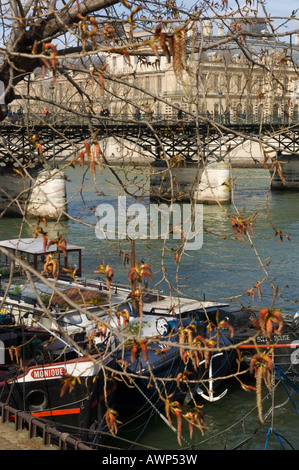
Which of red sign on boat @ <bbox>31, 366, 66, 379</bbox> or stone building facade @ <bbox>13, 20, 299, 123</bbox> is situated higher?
stone building facade @ <bbox>13, 20, 299, 123</bbox>

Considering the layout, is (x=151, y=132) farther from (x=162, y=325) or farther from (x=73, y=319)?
(x=73, y=319)

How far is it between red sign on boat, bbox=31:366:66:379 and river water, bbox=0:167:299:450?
1839mm

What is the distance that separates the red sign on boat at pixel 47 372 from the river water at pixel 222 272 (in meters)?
1.84

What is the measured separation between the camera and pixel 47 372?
41.8 feet

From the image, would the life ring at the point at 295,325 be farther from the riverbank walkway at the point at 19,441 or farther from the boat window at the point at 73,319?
the riverbank walkway at the point at 19,441

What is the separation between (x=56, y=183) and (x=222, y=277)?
20413mm

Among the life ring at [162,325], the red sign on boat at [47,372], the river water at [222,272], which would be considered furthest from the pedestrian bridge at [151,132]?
the red sign on boat at [47,372]

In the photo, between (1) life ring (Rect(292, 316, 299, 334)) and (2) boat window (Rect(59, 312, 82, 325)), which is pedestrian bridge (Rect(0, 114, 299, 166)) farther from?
(1) life ring (Rect(292, 316, 299, 334))

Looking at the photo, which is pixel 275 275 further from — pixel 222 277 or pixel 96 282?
pixel 96 282

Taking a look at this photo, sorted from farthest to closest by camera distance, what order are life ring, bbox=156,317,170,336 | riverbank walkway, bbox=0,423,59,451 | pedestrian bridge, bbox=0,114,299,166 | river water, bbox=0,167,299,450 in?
life ring, bbox=156,317,170,336
river water, bbox=0,167,299,450
riverbank walkway, bbox=0,423,59,451
pedestrian bridge, bbox=0,114,299,166

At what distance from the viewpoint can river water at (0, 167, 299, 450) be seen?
12672 mm

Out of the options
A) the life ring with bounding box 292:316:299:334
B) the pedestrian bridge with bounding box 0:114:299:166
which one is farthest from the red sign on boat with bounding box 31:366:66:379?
the life ring with bounding box 292:316:299:334

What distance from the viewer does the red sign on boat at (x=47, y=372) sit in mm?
12695

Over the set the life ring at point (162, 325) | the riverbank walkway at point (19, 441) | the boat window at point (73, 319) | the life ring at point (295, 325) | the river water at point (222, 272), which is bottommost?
the river water at point (222, 272)
